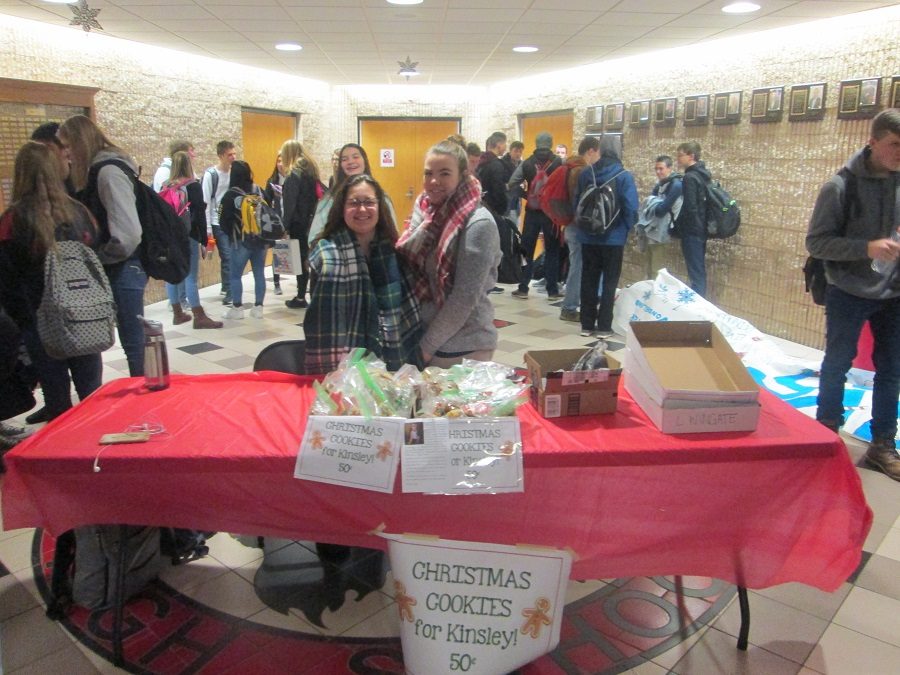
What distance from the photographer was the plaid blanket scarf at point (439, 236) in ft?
7.30

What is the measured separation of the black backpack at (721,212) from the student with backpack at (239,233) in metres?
3.72

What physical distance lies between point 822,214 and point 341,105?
28.0ft

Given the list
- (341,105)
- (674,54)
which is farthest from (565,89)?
(341,105)

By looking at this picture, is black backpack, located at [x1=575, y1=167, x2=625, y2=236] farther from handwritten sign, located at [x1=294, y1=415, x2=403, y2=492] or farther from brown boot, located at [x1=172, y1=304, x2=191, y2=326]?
handwritten sign, located at [x1=294, y1=415, x2=403, y2=492]

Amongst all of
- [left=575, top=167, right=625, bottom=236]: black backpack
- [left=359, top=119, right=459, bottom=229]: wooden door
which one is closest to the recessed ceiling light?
[left=575, top=167, right=625, bottom=236]: black backpack

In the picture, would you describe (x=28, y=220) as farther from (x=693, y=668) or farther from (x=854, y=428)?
(x=854, y=428)

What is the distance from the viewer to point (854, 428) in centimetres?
347

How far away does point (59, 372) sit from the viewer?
3055mm

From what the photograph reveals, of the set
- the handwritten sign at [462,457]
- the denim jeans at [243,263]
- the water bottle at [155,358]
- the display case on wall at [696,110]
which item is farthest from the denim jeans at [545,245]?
the handwritten sign at [462,457]

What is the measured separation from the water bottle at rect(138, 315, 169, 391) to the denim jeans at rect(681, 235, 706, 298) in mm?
4630

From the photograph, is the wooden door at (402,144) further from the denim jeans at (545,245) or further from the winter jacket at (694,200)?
the winter jacket at (694,200)

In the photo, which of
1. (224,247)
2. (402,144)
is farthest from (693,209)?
(402,144)

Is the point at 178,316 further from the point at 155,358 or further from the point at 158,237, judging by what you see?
the point at 155,358

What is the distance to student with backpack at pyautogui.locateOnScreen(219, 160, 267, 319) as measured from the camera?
5766mm
